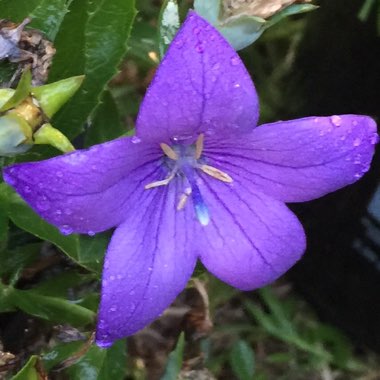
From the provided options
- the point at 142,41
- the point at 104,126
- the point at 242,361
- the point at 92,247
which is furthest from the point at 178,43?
the point at 242,361

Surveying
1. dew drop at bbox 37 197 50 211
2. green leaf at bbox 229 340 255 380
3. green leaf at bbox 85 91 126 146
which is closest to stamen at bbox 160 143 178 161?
dew drop at bbox 37 197 50 211

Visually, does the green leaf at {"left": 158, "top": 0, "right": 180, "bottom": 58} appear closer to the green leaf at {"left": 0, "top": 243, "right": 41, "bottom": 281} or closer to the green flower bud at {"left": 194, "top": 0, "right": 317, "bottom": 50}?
the green flower bud at {"left": 194, "top": 0, "right": 317, "bottom": 50}

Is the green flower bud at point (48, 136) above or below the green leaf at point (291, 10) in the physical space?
below

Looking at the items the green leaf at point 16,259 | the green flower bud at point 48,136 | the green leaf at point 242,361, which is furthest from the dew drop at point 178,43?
the green leaf at point 242,361

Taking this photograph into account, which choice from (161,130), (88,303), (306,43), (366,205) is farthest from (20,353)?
(306,43)

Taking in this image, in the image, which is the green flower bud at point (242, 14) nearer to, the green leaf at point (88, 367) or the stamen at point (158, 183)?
the stamen at point (158, 183)
